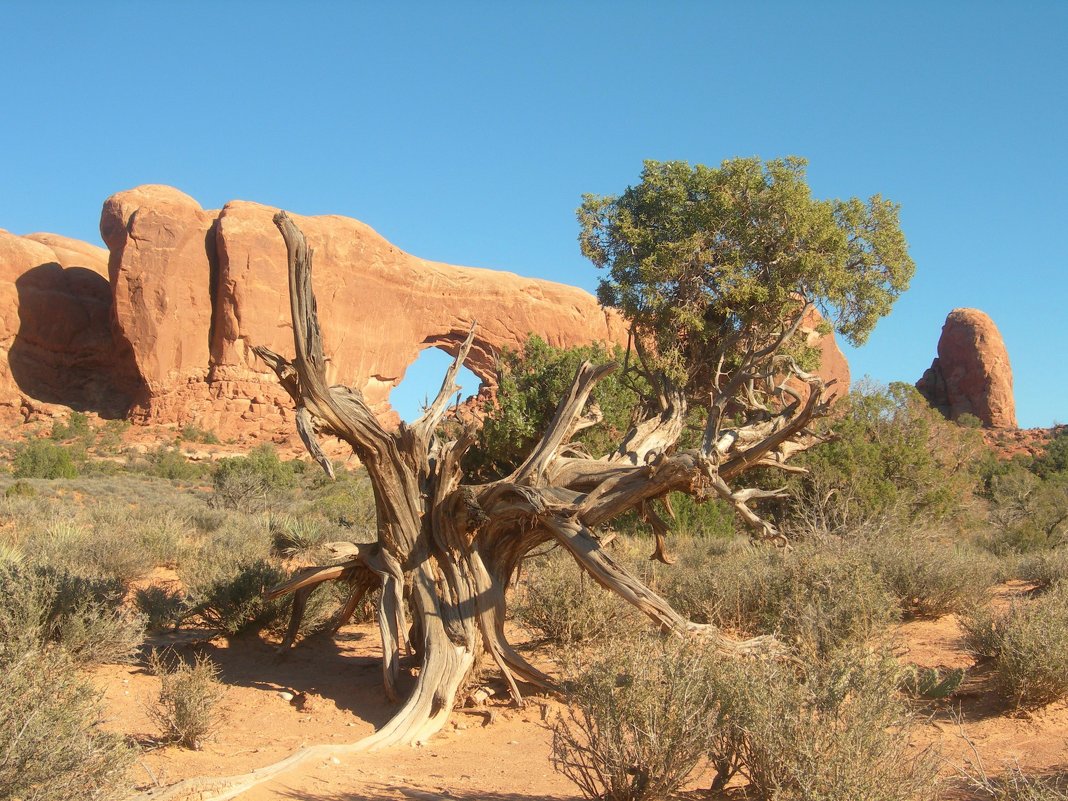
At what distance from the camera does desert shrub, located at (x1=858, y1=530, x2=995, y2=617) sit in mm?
8594

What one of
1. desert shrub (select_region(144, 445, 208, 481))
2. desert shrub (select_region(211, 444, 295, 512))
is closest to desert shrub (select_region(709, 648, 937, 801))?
desert shrub (select_region(211, 444, 295, 512))

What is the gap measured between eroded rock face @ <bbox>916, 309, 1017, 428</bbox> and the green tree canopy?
1836 inches

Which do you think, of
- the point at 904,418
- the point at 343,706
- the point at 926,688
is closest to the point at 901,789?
the point at 926,688

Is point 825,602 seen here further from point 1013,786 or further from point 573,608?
point 1013,786

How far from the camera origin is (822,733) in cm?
348

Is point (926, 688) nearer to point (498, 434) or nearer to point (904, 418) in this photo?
point (498, 434)

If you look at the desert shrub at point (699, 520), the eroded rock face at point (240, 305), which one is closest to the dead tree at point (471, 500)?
the desert shrub at point (699, 520)

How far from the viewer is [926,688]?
6.13 meters

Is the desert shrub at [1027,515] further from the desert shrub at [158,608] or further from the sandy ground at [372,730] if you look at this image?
the desert shrub at [158,608]

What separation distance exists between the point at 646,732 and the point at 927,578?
19.9 ft

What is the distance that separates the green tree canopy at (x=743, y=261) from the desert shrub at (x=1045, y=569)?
3369 millimetres

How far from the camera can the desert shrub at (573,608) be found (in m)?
7.85

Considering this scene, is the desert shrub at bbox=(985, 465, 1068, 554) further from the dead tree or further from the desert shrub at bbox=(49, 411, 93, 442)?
the desert shrub at bbox=(49, 411, 93, 442)

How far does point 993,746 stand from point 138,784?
5079 mm
